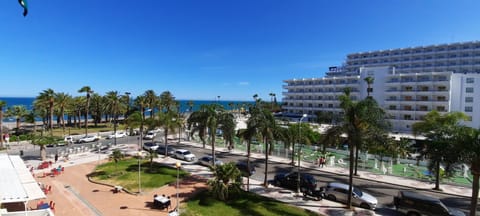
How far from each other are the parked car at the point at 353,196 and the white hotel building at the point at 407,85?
3634 centimetres

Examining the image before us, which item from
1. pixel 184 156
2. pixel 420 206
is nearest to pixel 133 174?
pixel 184 156

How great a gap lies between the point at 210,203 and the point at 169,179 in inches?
313

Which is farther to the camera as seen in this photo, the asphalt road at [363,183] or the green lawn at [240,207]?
the asphalt road at [363,183]

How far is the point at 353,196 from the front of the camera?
68.0 feet

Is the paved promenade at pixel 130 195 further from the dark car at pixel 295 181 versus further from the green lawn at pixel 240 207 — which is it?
the green lawn at pixel 240 207

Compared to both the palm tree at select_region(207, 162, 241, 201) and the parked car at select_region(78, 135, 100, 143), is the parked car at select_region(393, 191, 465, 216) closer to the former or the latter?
the palm tree at select_region(207, 162, 241, 201)

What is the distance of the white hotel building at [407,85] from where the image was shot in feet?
212

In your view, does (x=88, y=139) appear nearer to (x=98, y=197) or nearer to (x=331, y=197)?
(x=98, y=197)

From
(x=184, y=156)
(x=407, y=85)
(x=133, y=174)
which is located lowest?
(x=133, y=174)

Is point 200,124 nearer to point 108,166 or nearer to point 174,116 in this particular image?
point 174,116

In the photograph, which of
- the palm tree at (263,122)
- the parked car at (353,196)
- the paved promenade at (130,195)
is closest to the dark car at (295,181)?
the paved promenade at (130,195)

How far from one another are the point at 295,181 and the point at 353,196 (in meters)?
5.58

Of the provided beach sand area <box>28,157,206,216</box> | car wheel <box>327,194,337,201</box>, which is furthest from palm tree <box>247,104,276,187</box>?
beach sand area <box>28,157,206,216</box>

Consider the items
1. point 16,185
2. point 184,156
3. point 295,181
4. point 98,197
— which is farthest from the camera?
point 184,156
